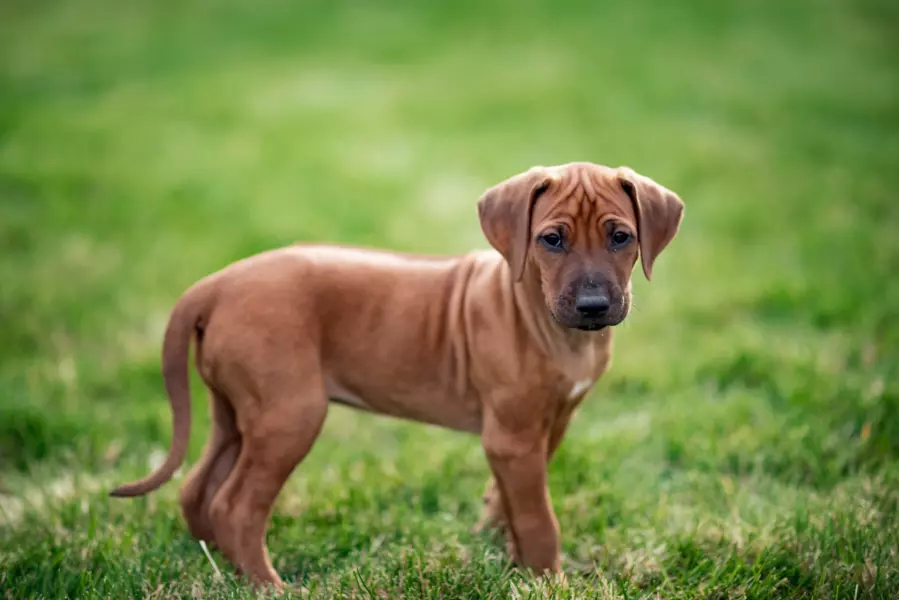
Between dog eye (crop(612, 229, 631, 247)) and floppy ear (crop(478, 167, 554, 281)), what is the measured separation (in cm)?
34

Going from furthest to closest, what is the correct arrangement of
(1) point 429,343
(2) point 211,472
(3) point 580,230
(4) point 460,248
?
(4) point 460,248 → (2) point 211,472 → (1) point 429,343 → (3) point 580,230

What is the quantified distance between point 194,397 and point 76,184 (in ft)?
13.5

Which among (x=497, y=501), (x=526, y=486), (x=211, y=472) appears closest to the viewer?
(x=526, y=486)

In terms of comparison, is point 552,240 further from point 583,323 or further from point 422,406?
point 422,406

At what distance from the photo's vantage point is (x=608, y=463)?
5484 millimetres

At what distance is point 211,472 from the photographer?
4602mm

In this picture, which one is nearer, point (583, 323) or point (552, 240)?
point (583, 323)

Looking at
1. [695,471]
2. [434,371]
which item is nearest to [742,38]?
[695,471]

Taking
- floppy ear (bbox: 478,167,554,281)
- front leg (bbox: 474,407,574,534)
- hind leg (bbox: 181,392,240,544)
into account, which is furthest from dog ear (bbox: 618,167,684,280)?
hind leg (bbox: 181,392,240,544)

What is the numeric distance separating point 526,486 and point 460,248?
4.80 meters

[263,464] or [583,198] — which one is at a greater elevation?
[583,198]

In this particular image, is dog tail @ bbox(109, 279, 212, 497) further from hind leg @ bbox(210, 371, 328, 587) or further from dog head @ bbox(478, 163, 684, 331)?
dog head @ bbox(478, 163, 684, 331)

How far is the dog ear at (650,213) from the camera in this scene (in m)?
4.05

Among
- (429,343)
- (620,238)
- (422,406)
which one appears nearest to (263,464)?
(422,406)
